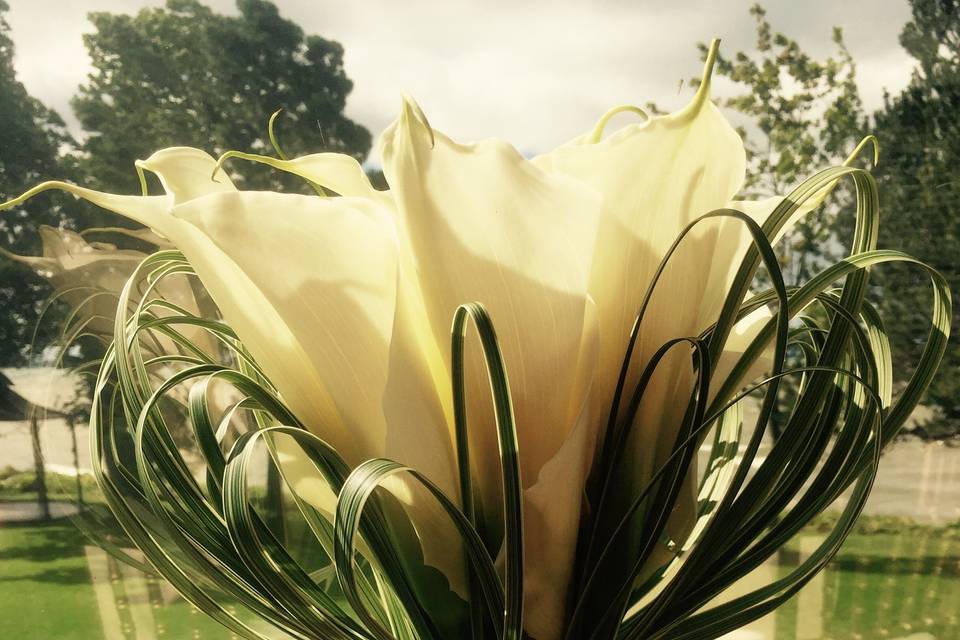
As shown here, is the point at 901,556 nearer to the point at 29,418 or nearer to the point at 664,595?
the point at 664,595

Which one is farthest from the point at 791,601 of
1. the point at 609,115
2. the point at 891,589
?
the point at 609,115

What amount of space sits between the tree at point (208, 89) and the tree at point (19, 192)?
0.03 metres

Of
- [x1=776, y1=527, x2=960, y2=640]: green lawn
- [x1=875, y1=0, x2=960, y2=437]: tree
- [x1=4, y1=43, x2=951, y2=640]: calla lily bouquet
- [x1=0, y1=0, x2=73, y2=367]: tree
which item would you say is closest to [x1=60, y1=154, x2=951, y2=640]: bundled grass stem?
[x1=4, y1=43, x2=951, y2=640]: calla lily bouquet

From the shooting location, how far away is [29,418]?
618mm

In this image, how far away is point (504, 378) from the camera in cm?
21

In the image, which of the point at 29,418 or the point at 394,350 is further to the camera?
the point at 29,418

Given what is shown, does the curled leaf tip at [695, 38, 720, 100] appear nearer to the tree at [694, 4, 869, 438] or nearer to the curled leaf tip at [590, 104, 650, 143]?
the curled leaf tip at [590, 104, 650, 143]

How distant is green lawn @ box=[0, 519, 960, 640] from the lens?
A: 63cm

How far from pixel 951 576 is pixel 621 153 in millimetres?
737

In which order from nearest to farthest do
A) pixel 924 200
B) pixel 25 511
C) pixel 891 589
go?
pixel 25 511 < pixel 891 589 < pixel 924 200

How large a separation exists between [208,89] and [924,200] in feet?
2.48

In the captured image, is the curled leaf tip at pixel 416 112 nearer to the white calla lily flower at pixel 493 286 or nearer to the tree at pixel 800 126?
Answer: the white calla lily flower at pixel 493 286

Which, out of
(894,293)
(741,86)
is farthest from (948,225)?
(741,86)

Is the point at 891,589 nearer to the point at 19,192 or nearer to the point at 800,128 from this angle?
the point at 800,128
